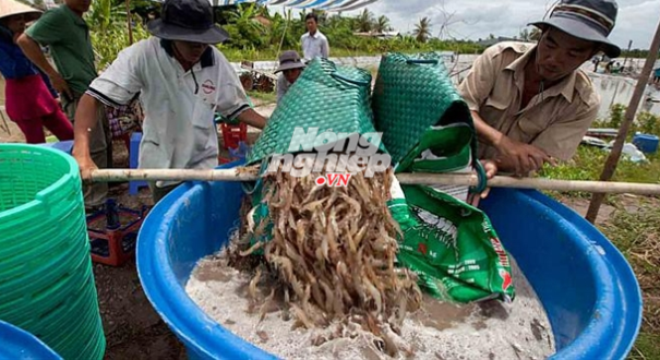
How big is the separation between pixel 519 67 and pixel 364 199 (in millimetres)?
1136

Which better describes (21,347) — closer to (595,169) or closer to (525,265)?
(525,265)

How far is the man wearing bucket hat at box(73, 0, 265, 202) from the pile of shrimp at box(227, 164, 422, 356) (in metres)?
0.82

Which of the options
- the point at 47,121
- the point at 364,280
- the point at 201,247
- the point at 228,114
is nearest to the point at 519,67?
the point at 364,280

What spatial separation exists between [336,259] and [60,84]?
300 centimetres

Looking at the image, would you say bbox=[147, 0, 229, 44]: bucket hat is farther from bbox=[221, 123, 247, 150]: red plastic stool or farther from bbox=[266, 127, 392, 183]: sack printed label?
bbox=[221, 123, 247, 150]: red plastic stool

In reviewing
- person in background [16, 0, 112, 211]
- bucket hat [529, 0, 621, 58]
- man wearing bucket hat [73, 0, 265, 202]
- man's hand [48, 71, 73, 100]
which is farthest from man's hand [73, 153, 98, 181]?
bucket hat [529, 0, 621, 58]

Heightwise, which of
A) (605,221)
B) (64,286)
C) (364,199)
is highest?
(364,199)

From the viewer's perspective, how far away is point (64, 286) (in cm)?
132

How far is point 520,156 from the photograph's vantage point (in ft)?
Result: 6.30

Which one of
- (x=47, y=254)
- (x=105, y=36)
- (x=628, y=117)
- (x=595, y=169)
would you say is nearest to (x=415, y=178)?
(x=47, y=254)

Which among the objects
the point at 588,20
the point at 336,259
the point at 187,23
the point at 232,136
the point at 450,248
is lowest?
the point at 232,136

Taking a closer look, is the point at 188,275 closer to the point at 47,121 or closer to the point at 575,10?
the point at 575,10

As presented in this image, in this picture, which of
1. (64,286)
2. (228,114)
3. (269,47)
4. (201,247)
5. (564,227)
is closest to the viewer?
(64,286)

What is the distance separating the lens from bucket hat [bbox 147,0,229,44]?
184 centimetres
